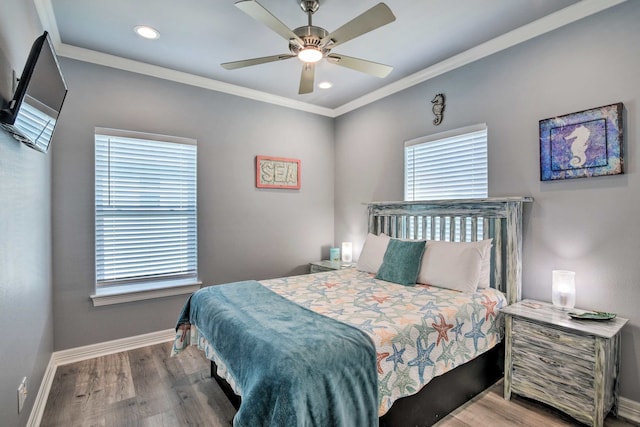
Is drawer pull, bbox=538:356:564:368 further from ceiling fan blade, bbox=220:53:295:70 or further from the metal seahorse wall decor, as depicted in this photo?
ceiling fan blade, bbox=220:53:295:70

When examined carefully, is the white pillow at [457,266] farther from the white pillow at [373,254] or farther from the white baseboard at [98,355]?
the white baseboard at [98,355]

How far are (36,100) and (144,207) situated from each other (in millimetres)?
1874

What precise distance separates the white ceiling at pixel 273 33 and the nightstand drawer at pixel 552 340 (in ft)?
7.47

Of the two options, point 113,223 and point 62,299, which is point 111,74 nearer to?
point 113,223

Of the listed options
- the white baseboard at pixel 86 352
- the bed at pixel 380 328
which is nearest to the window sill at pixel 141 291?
the white baseboard at pixel 86 352

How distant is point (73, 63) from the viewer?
2939mm

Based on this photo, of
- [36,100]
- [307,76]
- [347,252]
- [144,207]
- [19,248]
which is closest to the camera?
[36,100]

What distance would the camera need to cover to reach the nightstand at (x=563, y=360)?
6.37ft

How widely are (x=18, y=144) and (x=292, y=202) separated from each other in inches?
114

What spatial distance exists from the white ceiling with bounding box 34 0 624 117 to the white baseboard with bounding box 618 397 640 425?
8.95 ft

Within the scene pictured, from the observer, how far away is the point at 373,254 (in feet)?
11.0

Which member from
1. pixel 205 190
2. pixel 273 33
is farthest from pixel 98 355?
pixel 273 33

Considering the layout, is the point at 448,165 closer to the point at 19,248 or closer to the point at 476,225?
the point at 476,225

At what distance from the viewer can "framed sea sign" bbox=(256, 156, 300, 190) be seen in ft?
13.3
